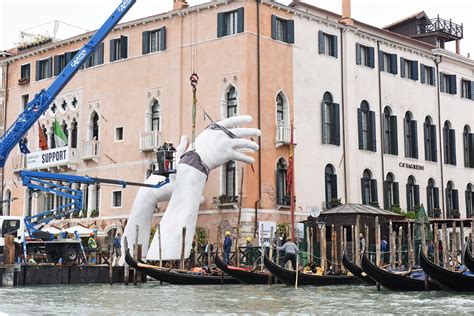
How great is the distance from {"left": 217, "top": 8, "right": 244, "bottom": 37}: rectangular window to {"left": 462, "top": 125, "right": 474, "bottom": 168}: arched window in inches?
484

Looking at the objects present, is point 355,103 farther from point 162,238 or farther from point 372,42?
point 162,238

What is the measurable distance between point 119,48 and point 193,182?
819 cm

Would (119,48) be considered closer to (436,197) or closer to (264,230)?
(264,230)

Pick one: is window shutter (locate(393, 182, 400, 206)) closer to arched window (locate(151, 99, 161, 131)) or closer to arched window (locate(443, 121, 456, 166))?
arched window (locate(443, 121, 456, 166))

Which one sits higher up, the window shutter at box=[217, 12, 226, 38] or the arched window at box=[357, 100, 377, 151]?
the window shutter at box=[217, 12, 226, 38]

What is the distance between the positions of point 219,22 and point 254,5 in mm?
1217

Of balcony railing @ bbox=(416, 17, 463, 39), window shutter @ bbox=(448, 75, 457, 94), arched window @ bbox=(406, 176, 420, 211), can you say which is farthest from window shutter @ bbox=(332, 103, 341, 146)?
balcony railing @ bbox=(416, 17, 463, 39)

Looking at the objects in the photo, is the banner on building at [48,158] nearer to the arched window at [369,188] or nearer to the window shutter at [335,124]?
the window shutter at [335,124]

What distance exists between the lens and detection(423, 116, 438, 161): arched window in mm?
32750

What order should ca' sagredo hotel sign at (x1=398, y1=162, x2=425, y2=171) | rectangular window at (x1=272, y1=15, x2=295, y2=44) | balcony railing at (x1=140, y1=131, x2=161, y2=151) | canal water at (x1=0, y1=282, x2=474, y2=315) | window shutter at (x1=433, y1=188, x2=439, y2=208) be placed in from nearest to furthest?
1. canal water at (x1=0, y1=282, x2=474, y2=315)
2. rectangular window at (x1=272, y1=15, x2=295, y2=44)
3. balcony railing at (x1=140, y1=131, x2=161, y2=151)
4. ca' sagredo hotel sign at (x1=398, y1=162, x2=425, y2=171)
5. window shutter at (x1=433, y1=188, x2=439, y2=208)

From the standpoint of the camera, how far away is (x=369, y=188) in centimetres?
2991

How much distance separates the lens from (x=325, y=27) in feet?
95.5

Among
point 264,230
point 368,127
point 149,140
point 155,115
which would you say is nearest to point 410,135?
point 368,127

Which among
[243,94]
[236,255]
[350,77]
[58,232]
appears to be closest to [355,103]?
[350,77]
